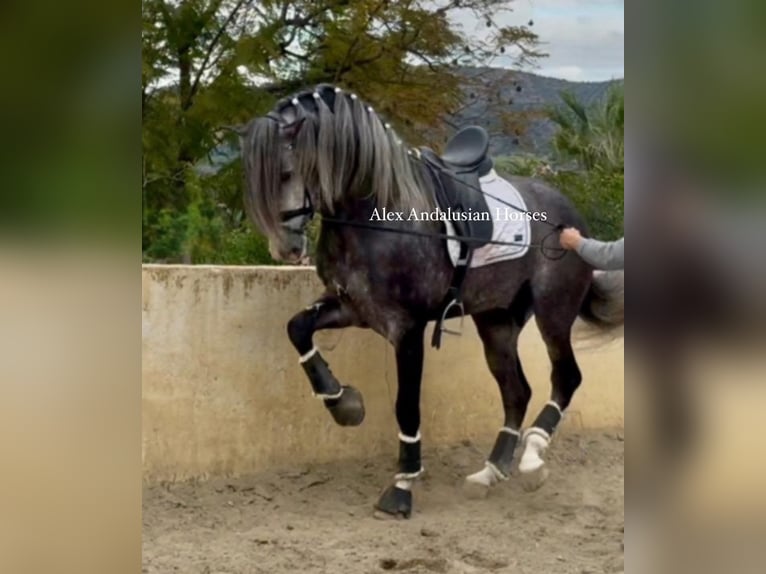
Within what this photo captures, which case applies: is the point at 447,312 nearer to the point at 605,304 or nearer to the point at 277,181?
the point at 605,304

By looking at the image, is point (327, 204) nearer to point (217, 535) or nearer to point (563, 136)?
point (563, 136)

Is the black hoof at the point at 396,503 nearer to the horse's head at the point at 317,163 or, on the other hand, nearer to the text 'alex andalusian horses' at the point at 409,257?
the text 'alex andalusian horses' at the point at 409,257

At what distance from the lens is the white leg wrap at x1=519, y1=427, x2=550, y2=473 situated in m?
3.10

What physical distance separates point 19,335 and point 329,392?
105 cm

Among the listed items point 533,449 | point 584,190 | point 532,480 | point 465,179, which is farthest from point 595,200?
point 532,480

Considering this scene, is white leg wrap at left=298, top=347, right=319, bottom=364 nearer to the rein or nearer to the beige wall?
the beige wall

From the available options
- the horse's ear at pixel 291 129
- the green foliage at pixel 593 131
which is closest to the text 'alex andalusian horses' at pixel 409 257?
the horse's ear at pixel 291 129

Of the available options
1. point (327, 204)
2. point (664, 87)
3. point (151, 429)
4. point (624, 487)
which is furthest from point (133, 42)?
point (624, 487)

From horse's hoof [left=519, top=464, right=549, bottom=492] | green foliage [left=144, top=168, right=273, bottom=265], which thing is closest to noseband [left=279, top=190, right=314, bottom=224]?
green foliage [left=144, top=168, right=273, bottom=265]

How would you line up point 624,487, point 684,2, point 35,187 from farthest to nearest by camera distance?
1. point 624,487
2. point 684,2
3. point 35,187

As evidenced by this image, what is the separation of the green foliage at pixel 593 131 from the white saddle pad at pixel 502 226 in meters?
0.23

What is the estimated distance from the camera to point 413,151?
2.94 m

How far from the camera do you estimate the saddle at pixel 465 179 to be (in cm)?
294

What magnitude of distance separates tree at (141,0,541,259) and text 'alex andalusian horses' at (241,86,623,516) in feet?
0.29
